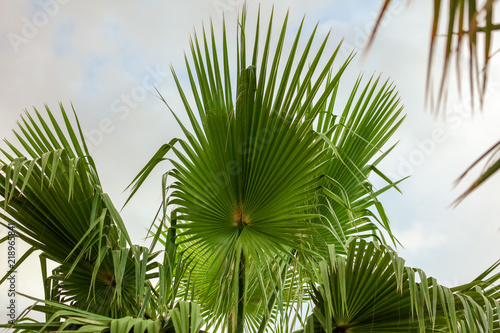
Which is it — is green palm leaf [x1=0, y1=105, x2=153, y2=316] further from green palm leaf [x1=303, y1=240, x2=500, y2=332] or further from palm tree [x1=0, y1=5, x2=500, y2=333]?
green palm leaf [x1=303, y1=240, x2=500, y2=332]

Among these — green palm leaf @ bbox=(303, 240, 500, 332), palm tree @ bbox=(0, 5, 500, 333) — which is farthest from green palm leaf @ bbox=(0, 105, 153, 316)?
green palm leaf @ bbox=(303, 240, 500, 332)

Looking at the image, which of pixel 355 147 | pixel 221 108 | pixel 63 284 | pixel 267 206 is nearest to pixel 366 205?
pixel 355 147

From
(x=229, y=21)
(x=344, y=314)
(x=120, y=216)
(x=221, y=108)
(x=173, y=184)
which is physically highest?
(x=229, y=21)

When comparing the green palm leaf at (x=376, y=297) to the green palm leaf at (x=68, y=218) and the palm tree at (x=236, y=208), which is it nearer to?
the palm tree at (x=236, y=208)

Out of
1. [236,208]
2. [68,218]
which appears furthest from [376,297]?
[68,218]

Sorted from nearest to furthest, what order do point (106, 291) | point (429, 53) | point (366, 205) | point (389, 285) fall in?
1. point (429, 53)
2. point (389, 285)
3. point (106, 291)
4. point (366, 205)

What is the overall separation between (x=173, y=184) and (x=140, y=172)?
155mm

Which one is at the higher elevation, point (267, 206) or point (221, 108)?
point (221, 108)

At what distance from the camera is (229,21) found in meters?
2.53

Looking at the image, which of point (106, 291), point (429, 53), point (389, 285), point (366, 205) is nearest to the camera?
point (429, 53)

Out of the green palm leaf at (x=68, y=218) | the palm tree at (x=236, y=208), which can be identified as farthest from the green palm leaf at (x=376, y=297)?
the green palm leaf at (x=68, y=218)

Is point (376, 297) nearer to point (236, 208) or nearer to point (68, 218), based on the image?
point (236, 208)

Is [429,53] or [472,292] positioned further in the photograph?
[472,292]

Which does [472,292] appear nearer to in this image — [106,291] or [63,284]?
[106,291]
